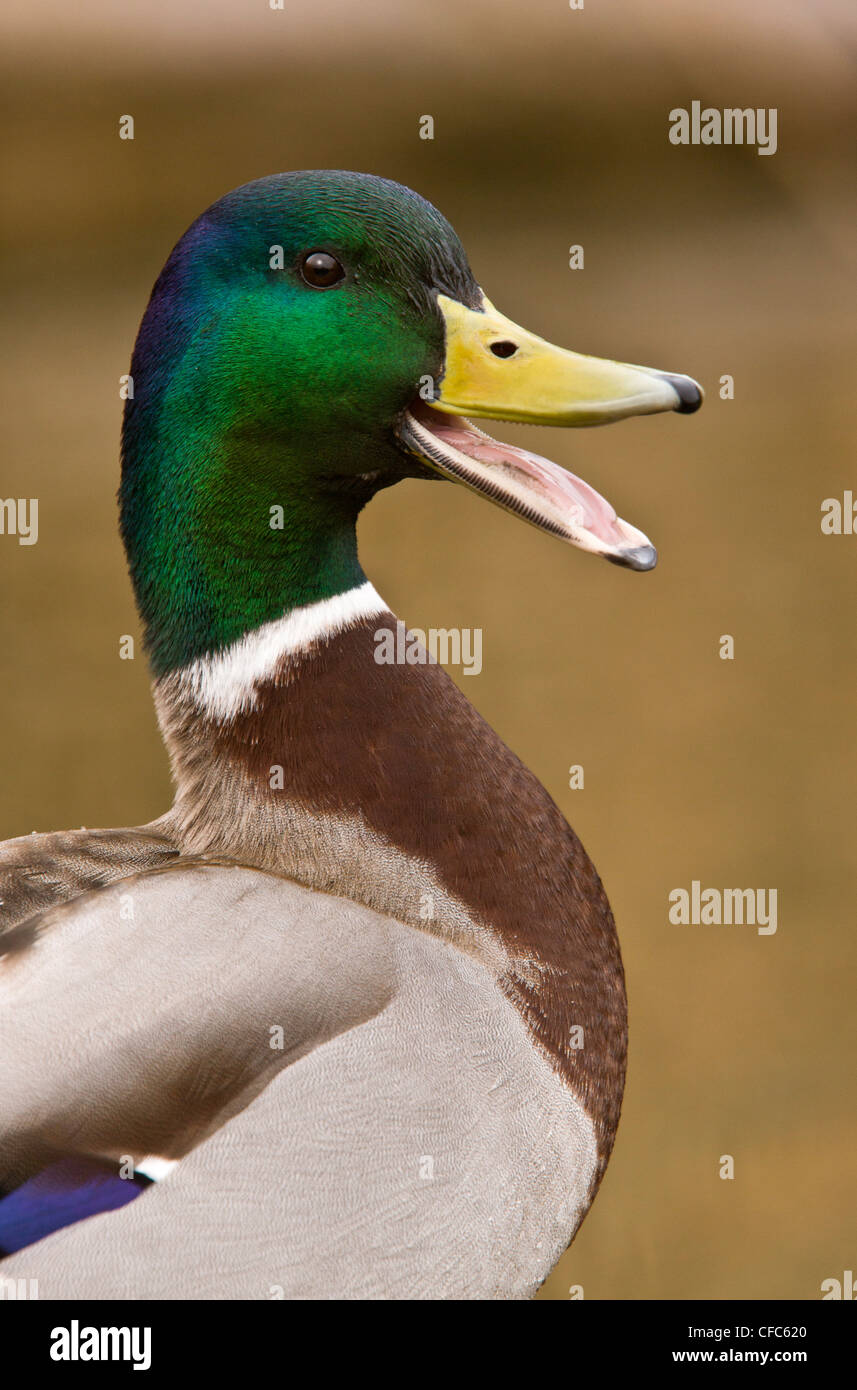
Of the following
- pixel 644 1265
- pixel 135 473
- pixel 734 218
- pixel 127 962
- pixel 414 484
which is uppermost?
pixel 734 218

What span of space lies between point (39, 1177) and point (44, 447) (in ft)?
8.22

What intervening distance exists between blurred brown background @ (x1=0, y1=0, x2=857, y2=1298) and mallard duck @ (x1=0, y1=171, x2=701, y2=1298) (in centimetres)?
174

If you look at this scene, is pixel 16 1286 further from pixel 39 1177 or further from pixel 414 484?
pixel 414 484

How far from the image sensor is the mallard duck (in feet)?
3.16

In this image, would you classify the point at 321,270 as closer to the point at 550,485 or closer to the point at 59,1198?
the point at 550,485

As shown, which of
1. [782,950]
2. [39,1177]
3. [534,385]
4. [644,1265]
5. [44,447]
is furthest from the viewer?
[44,447]

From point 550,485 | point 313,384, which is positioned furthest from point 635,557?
point 313,384

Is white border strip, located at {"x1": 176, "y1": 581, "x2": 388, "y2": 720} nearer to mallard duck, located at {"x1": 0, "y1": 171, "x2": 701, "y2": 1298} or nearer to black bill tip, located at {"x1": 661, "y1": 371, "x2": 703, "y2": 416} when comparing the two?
mallard duck, located at {"x1": 0, "y1": 171, "x2": 701, "y2": 1298}

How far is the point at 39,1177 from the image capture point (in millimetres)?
956

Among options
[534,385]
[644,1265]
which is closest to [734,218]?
[644,1265]

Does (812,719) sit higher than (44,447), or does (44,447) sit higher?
(44,447)

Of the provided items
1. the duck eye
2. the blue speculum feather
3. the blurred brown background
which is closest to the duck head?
the duck eye

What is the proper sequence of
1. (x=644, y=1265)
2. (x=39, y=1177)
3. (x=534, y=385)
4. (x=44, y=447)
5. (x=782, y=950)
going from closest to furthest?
(x=39, y=1177) < (x=534, y=385) < (x=644, y=1265) < (x=782, y=950) < (x=44, y=447)

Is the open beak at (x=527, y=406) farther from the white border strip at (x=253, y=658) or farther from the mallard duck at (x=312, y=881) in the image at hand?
the white border strip at (x=253, y=658)
